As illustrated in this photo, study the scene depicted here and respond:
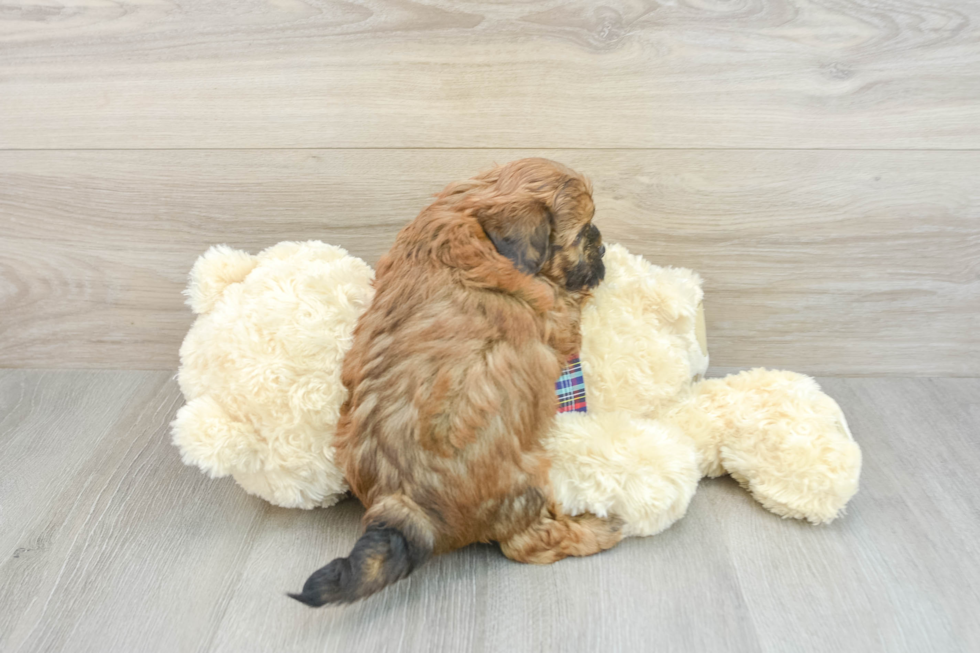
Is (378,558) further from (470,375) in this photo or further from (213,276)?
(213,276)

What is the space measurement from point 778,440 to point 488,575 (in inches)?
18.7

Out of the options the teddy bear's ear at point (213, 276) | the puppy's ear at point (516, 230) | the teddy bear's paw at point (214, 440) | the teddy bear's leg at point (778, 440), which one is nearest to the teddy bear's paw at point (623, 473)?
the teddy bear's leg at point (778, 440)

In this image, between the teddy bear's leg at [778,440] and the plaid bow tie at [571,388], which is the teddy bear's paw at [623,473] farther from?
the teddy bear's leg at [778,440]

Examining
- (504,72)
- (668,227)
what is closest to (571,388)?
(668,227)

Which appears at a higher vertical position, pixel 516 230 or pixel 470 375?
pixel 516 230

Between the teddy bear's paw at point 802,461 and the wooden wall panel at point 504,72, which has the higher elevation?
the wooden wall panel at point 504,72

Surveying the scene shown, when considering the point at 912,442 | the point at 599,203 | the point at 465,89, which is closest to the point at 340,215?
the point at 465,89

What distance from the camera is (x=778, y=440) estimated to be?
104cm

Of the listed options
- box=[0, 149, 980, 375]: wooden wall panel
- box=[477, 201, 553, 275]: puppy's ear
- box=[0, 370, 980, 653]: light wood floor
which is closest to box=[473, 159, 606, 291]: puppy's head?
box=[477, 201, 553, 275]: puppy's ear

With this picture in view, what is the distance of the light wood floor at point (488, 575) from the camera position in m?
0.88

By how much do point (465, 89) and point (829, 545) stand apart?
0.92 meters

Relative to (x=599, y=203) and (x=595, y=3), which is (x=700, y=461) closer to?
(x=599, y=203)

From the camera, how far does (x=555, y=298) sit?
0.96 m

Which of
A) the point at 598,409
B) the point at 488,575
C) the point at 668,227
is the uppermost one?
the point at 668,227
